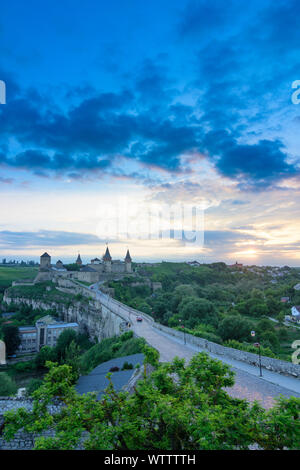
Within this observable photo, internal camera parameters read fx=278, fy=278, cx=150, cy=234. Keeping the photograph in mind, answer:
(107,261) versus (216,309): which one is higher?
(107,261)

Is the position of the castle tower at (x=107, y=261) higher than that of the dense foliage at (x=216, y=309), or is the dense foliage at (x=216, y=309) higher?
the castle tower at (x=107, y=261)

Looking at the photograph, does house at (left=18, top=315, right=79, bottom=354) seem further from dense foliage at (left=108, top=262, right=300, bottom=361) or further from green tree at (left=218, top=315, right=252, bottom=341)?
green tree at (left=218, top=315, right=252, bottom=341)

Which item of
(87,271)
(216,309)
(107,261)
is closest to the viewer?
(216,309)

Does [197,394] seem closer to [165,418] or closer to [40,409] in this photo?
[165,418]

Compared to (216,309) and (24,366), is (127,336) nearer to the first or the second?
(24,366)

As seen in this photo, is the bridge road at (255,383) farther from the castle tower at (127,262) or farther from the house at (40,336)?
the castle tower at (127,262)

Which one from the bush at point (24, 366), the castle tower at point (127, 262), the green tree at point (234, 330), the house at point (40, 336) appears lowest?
the bush at point (24, 366)

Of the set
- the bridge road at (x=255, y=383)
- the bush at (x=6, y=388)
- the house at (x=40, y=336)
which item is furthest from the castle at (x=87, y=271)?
the bridge road at (x=255, y=383)

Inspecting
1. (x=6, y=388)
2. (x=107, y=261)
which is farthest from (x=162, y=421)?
(x=107, y=261)
